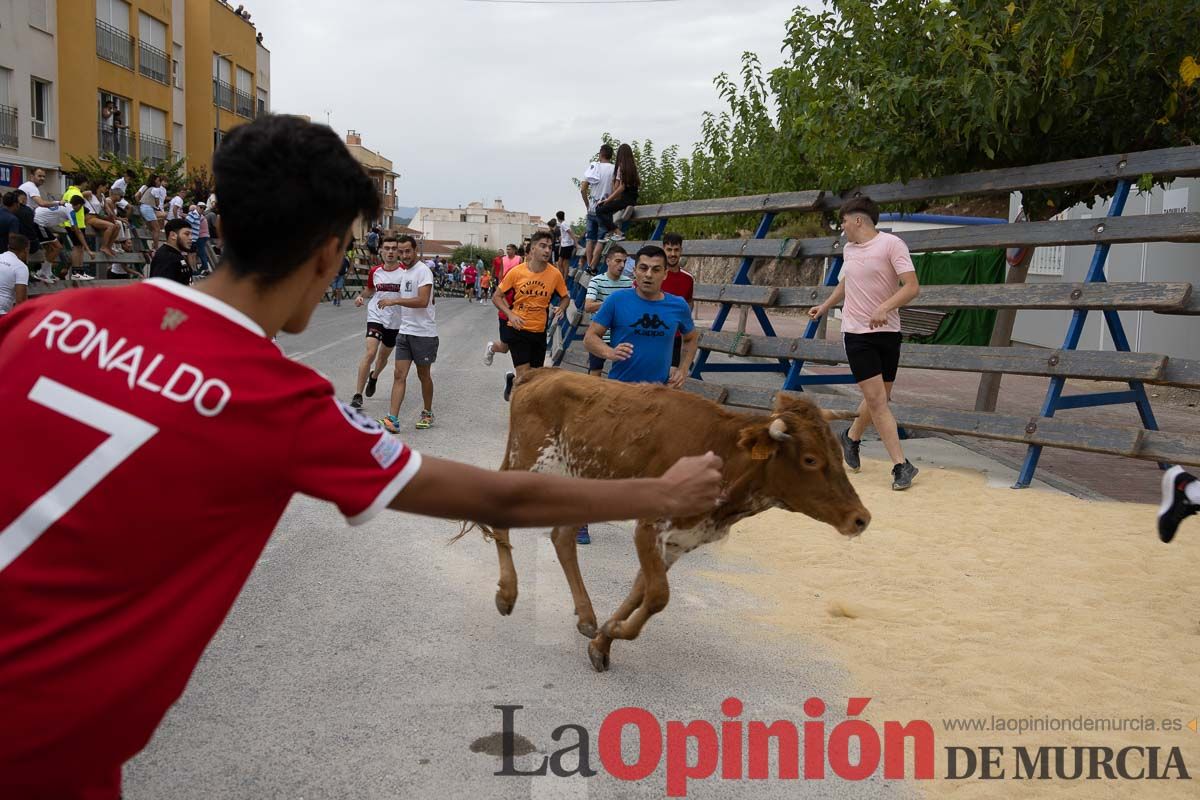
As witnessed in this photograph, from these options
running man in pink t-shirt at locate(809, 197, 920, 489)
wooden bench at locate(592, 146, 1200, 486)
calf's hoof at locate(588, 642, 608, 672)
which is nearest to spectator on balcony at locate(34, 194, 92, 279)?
wooden bench at locate(592, 146, 1200, 486)

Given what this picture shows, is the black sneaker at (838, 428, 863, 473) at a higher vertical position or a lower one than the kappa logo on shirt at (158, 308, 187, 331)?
lower

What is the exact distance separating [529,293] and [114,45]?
35.1 metres

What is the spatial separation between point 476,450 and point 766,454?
6034 mm

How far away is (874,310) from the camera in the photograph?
9172 mm

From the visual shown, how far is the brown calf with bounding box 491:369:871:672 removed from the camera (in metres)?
4.95

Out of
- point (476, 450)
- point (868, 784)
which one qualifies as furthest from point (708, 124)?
point (868, 784)

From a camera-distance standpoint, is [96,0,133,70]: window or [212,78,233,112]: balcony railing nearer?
[96,0,133,70]: window

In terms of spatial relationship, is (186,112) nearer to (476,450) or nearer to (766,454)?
(476,450)

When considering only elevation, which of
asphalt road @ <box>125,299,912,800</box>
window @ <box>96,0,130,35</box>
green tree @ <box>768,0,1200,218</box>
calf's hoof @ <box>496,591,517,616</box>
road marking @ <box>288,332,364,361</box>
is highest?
window @ <box>96,0,130,35</box>

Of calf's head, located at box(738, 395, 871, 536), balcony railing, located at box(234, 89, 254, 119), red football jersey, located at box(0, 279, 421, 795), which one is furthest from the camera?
balcony railing, located at box(234, 89, 254, 119)

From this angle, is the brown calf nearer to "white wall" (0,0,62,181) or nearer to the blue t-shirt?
the blue t-shirt

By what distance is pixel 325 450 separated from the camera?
1951 mm

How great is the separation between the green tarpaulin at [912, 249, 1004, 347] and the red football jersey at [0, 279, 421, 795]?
22826 millimetres

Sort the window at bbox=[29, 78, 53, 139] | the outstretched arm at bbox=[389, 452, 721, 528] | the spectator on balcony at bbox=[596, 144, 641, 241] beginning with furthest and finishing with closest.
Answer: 1. the window at bbox=[29, 78, 53, 139]
2. the spectator on balcony at bbox=[596, 144, 641, 241]
3. the outstretched arm at bbox=[389, 452, 721, 528]
